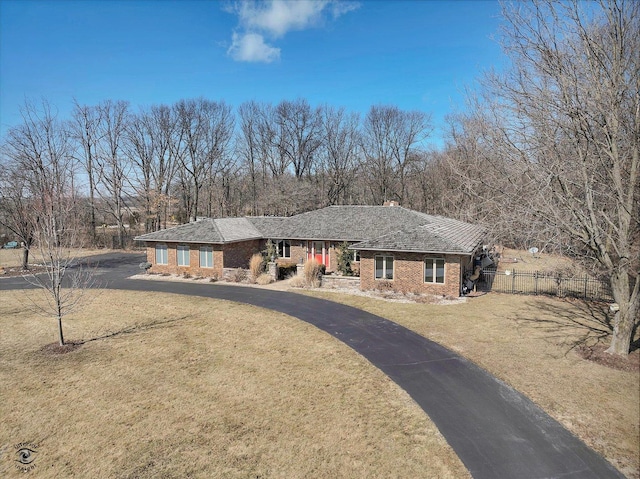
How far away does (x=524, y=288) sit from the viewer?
69.9 ft

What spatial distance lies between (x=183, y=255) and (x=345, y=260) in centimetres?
1231

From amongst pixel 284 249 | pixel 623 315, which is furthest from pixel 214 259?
pixel 623 315

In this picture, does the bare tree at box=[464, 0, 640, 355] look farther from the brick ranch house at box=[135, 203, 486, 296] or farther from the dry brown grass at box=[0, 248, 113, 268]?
the dry brown grass at box=[0, 248, 113, 268]

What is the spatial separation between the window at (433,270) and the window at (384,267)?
2.01 meters

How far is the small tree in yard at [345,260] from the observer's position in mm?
24578

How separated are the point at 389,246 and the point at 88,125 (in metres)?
42.6

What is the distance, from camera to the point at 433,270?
20.0 metres

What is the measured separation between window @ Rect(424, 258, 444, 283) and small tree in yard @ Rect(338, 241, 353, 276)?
19.5 feet

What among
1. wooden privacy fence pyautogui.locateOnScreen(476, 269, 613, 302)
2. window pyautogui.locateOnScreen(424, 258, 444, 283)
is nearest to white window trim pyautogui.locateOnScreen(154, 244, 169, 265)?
window pyautogui.locateOnScreen(424, 258, 444, 283)

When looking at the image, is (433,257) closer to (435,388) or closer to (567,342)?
(567,342)

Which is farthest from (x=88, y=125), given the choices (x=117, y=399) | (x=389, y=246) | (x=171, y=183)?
(x=117, y=399)

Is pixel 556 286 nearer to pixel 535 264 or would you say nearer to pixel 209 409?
pixel 535 264

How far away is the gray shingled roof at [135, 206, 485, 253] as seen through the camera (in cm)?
2198

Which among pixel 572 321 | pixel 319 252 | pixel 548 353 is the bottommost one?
pixel 548 353
